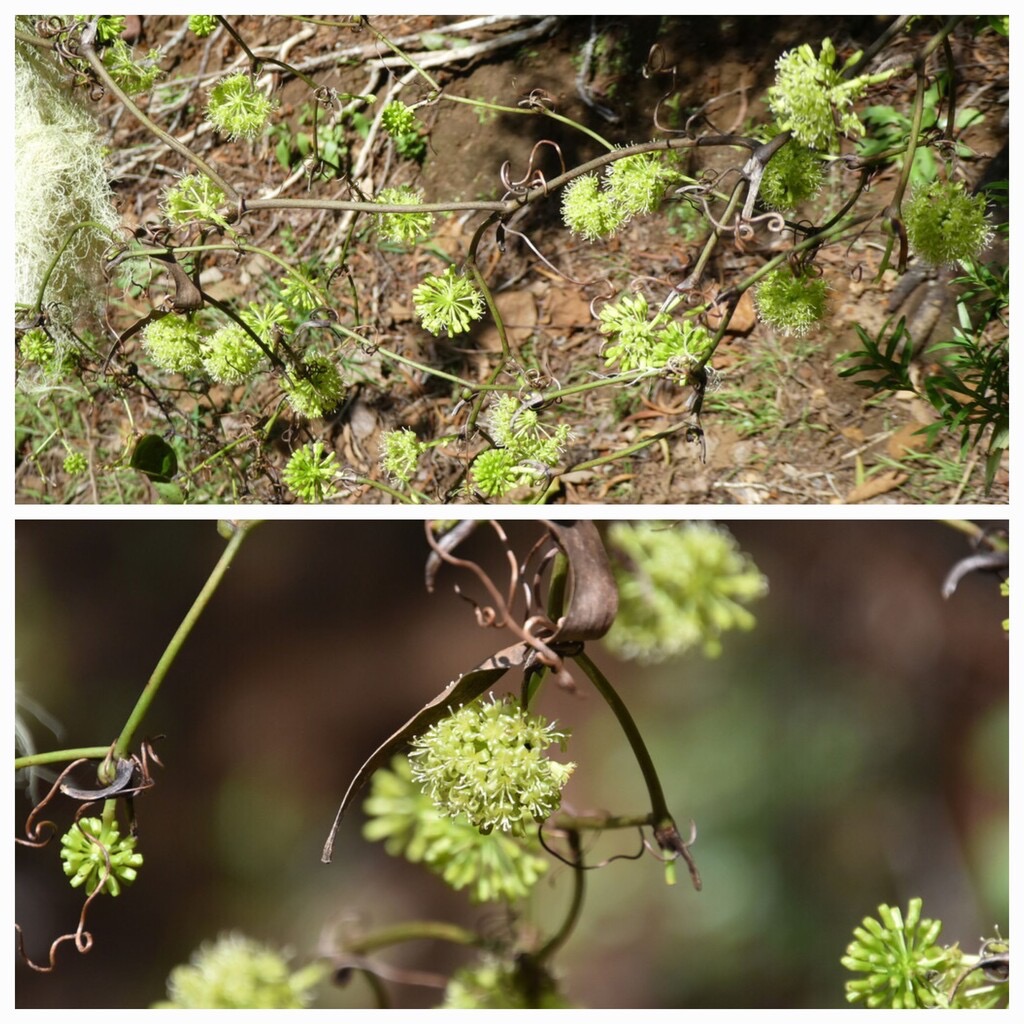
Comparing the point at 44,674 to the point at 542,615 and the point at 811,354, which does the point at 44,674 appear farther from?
the point at 811,354

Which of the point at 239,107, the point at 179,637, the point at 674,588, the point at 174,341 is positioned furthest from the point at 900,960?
the point at 239,107

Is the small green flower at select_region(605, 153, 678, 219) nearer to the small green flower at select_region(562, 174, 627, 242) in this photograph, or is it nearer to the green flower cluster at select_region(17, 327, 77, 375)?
the small green flower at select_region(562, 174, 627, 242)

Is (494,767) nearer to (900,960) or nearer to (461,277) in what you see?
(900,960)

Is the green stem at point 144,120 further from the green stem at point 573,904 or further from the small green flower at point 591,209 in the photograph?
the green stem at point 573,904

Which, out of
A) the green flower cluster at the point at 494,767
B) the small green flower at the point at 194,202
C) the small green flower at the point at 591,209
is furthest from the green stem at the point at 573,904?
the small green flower at the point at 194,202

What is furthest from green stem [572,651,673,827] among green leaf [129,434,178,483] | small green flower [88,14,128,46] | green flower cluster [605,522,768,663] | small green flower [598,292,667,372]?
small green flower [88,14,128,46]

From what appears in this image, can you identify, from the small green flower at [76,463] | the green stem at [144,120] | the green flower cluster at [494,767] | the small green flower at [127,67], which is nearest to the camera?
the green flower cluster at [494,767]
